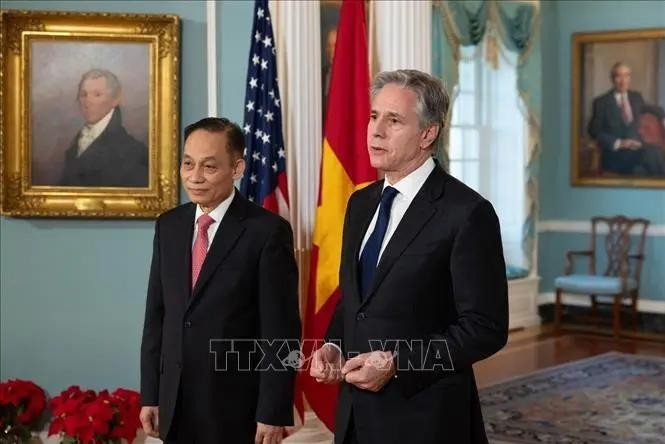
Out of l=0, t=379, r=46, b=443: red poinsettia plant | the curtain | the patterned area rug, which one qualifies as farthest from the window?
l=0, t=379, r=46, b=443: red poinsettia plant

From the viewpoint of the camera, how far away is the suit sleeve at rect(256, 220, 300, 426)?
8.75 ft

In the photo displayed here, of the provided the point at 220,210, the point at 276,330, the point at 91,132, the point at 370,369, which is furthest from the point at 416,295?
the point at 91,132

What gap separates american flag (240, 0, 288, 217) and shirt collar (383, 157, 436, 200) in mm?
1891

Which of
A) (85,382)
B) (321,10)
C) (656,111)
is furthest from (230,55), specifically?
(656,111)

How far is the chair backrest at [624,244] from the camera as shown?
8500mm

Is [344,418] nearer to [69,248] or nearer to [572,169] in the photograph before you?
[69,248]

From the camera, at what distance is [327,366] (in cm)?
223

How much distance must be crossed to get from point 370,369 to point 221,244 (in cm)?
72

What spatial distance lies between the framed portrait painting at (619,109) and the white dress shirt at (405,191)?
665 centimetres

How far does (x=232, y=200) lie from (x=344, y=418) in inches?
28.4

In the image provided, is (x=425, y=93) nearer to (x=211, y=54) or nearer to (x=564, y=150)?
(x=211, y=54)

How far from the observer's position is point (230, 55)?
14.0ft

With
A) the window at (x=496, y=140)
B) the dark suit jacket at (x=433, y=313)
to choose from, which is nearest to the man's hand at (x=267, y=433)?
the dark suit jacket at (x=433, y=313)

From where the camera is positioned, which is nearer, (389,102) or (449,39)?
(389,102)
